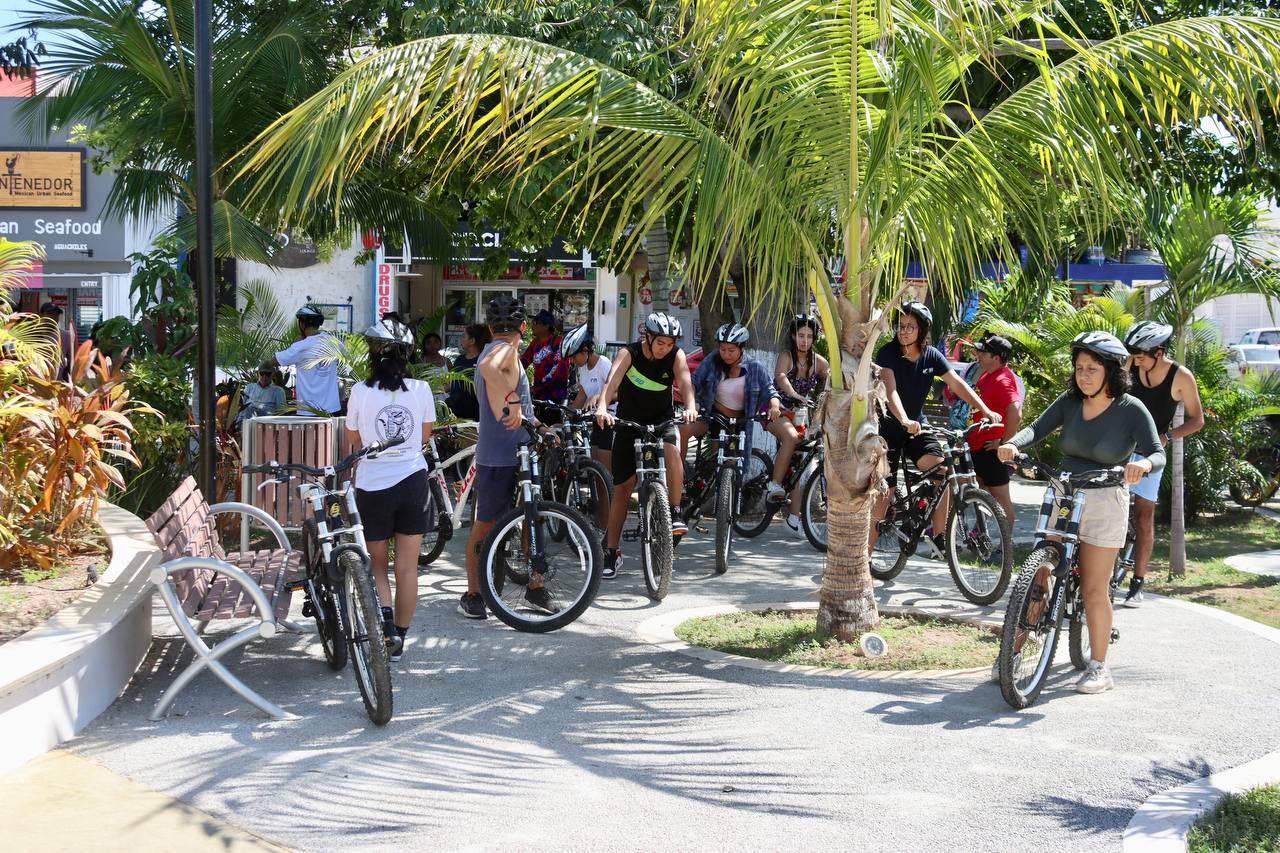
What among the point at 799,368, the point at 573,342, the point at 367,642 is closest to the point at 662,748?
the point at 367,642

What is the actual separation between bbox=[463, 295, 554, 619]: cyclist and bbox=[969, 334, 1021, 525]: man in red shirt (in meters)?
3.26

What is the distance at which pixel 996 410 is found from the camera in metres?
8.76

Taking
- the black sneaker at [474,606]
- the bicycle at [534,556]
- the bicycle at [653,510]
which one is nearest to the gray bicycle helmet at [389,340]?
the bicycle at [534,556]

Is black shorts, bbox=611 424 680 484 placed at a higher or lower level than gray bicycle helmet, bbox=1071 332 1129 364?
lower

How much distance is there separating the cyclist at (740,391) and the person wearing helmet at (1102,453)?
12.6ft

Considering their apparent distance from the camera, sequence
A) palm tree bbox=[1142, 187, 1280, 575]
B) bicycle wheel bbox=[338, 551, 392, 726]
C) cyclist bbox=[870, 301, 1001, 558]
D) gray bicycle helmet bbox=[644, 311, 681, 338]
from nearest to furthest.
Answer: bicycle wheel bbox=[338, 551, 392, 726]
gray bicycle helmet bbox=[644, 311, 681, 338]
cyclist bbox=[870, 301, 1001, 558]
palm tree bbox=[1142, 187, 1280, 575]

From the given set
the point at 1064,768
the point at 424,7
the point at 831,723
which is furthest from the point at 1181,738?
the point at 424,7

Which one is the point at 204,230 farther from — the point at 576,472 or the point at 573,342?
the point at 573,342

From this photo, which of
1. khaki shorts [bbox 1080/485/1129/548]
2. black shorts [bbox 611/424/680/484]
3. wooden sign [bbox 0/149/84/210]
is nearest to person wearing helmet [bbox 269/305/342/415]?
black shorts [bbox 611/424/680/484]

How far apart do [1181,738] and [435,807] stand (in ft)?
10.5

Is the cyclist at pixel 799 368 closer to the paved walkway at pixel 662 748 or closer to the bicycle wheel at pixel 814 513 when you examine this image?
the bicycle wheel at pixel 814 513

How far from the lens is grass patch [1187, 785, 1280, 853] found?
4.25m

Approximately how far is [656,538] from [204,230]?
331cm

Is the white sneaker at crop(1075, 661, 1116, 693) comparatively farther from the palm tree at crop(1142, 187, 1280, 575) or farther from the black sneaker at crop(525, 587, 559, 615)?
the palm tree at crop(1142, 187, 1280, 575)
